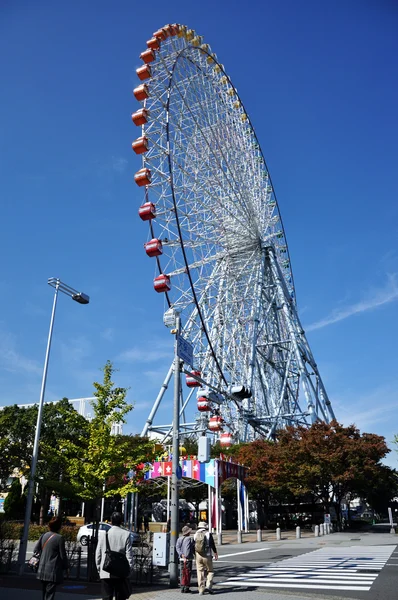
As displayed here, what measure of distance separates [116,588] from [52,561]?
115cm

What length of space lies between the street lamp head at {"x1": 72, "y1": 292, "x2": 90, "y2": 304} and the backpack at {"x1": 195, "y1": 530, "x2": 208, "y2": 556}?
11668mm

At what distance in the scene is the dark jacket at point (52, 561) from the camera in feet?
27.1

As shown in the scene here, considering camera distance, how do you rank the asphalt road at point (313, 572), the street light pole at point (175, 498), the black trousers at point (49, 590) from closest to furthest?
the black trousers at point (49, 590) < the asphalt road at point (313, 572) < the street light pole at point (175, 498)

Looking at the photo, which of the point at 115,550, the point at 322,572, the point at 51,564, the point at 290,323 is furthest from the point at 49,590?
the point at 290,323

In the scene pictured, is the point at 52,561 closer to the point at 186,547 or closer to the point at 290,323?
the point at 186,547

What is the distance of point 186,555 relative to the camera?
42.0 ft

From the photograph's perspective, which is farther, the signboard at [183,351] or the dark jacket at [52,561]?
the signboard at [183,351]

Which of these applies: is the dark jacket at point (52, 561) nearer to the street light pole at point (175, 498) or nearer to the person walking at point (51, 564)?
the person walking at point (51, 564)

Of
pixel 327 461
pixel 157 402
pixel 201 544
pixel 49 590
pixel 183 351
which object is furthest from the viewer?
pixel 157 402

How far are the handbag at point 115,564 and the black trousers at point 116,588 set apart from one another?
0.15m

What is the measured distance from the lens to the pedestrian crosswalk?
13.2m

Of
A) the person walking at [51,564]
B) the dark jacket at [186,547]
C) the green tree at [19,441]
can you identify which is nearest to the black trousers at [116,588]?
the person walking at [51,564]

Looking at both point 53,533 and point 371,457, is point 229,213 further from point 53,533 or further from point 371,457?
point 53,533

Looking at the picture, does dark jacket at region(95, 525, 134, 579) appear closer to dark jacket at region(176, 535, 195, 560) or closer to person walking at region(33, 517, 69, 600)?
person walking at region(33, 517, 69, 600)
